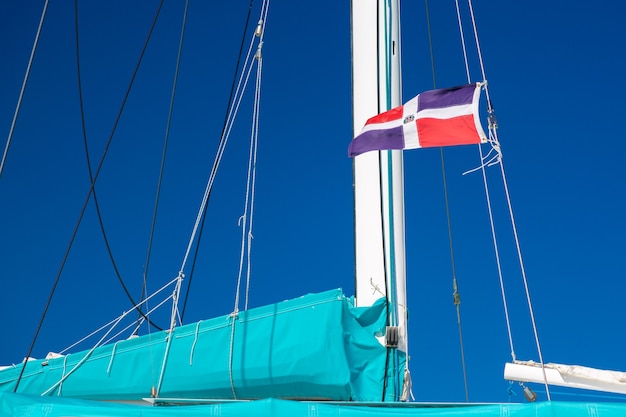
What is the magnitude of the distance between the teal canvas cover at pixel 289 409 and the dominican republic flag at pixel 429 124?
3.18m

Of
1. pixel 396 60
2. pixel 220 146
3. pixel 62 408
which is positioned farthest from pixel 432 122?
pixel 62 408

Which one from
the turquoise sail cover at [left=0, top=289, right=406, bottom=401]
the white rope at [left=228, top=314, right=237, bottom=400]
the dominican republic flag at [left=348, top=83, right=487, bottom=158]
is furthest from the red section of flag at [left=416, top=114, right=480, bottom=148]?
the white rope at [left=228, top=314, right=237, bottom=400]

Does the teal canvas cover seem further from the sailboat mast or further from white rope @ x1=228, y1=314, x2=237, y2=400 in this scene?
the sailboat mast

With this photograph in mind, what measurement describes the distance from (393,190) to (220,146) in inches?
114

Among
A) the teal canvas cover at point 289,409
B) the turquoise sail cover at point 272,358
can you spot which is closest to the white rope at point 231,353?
the turquoise sail cover at point 272,358

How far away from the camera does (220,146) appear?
1002cm

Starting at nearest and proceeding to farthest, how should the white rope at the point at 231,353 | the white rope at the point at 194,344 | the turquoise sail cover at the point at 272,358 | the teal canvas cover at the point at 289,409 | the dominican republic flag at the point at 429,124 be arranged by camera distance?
the teal canvas cover at the point at 289,409 → the turquoise sail cover at the point at 272,358 → the white rope at the point at 231,353 → the white rope at the point at 194,344 → the dominican republic flag at the point at 429,124

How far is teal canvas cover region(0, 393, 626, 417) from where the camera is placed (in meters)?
5.05

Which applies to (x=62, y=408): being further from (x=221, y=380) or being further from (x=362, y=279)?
(x=362, y=279)

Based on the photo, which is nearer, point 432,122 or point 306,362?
point 306,362

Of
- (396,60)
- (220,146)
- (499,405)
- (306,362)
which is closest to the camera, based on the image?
Answer: (499,405)

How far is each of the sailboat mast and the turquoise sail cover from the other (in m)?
0.29

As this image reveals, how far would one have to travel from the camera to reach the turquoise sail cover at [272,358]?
6973 millimetres

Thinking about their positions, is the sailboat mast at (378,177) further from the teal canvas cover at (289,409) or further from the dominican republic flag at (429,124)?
the teal canvas cover at (289,409)
